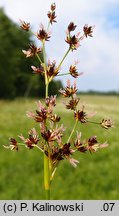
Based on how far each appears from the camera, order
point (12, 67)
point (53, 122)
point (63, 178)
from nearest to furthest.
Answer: point (53, 122) → point (63, 178) → point (12, 67)

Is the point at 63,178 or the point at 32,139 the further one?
the point at 63,178

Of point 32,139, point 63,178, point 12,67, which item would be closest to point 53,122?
point 32,139

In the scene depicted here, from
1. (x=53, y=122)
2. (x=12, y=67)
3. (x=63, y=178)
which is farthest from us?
(x=12, y=67)

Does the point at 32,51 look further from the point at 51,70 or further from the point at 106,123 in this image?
the point at 106,123

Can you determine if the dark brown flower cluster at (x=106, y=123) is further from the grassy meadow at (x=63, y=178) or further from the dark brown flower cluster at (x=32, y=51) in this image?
the grassy meadow at (x=63, y=178)

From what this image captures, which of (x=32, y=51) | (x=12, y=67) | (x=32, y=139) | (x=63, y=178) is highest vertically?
(x=32, y=51)

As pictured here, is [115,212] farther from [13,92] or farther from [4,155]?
[13,92]

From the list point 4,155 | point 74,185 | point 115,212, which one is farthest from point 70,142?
point 4,155

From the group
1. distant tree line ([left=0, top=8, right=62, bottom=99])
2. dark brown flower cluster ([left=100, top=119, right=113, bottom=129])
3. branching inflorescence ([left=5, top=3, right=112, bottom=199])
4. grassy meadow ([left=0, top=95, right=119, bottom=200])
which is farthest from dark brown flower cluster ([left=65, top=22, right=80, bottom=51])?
distant tree line ([left=0, top=8, right=62, bottom=99])
